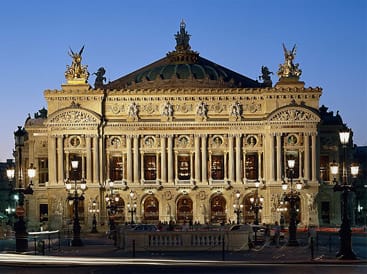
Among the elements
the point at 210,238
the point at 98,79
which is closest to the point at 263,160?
the point at 98,79

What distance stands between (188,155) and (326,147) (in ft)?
60.0

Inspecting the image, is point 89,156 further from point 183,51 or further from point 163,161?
point 183,51

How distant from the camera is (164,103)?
12394 cm

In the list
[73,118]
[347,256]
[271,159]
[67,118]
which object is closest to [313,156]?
[271,159]

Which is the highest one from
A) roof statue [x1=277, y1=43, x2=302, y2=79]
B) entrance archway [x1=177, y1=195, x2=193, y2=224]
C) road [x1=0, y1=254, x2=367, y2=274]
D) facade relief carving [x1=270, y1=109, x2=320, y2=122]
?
roof statue [x1=277, y1=43, x2=302, y2=79]

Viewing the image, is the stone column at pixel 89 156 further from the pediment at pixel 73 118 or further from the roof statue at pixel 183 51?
the roof statue at pixel 183 51

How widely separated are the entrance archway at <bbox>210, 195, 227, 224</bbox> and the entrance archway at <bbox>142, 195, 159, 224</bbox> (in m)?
6.90

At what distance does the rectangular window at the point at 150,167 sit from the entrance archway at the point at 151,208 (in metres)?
2.74

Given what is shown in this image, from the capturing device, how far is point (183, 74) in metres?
143

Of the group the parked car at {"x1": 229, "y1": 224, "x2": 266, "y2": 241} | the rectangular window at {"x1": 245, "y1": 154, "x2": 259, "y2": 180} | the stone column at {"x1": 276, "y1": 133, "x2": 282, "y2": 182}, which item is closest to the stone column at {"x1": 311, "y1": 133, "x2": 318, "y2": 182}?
the stone column at {"x1": 276, "y1": 133, "x2": 282, "y2": 182}

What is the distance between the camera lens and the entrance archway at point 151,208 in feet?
404

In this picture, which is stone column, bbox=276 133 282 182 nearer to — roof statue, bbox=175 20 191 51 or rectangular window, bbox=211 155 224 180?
rectangular window, bbox=211 155 224 180

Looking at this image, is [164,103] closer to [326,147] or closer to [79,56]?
[79,56]

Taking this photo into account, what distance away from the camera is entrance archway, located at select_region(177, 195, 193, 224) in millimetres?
123750
